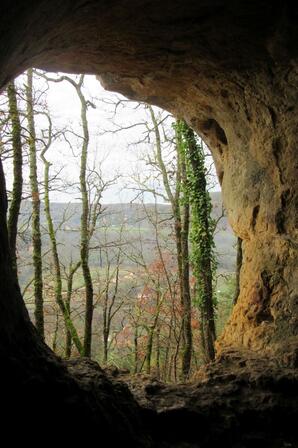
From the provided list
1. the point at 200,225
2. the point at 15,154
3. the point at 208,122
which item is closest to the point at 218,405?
the point at 208,122

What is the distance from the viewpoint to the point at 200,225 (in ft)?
39.2

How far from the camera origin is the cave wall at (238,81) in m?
4.86

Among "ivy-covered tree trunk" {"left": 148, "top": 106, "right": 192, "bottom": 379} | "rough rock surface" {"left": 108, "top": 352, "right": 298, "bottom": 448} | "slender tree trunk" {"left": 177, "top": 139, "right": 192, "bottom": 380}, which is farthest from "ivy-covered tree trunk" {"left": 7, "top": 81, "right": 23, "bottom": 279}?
"rough rock surface" {"left": 108, "top": 352, "right": 298, "bottom": 448}

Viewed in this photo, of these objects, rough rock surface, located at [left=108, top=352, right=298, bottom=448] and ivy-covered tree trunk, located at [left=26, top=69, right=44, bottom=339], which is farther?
ivy-covered tree trunk, located at [left=26, top=69, right=44, bottom=339]

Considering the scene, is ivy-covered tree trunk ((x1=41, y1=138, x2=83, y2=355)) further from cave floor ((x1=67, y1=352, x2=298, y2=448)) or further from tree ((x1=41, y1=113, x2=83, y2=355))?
cave floor ((x1=67, y1=352, x2=298, y2=448))

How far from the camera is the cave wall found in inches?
191

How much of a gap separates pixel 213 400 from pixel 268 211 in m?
3.11

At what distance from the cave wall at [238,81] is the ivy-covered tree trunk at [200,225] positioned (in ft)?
14.6

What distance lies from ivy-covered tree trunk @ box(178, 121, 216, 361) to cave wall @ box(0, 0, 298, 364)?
14.6ft

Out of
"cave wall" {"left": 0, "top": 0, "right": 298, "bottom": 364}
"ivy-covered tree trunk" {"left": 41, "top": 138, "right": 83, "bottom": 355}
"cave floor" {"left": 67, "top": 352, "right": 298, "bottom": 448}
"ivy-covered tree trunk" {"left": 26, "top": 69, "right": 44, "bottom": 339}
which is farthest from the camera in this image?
"ivy-covered tree trunk" {"left": 41, "top": 138, "right": 83, "bottom": 355}

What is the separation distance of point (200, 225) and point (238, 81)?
623cm

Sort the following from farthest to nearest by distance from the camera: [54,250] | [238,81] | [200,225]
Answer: [54,250] → [200,225] → [238,81]

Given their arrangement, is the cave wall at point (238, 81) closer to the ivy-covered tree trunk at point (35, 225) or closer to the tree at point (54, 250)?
the ivy-covered tree trunk at point (35, 225)

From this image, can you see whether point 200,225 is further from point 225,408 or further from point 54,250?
point 225,408
